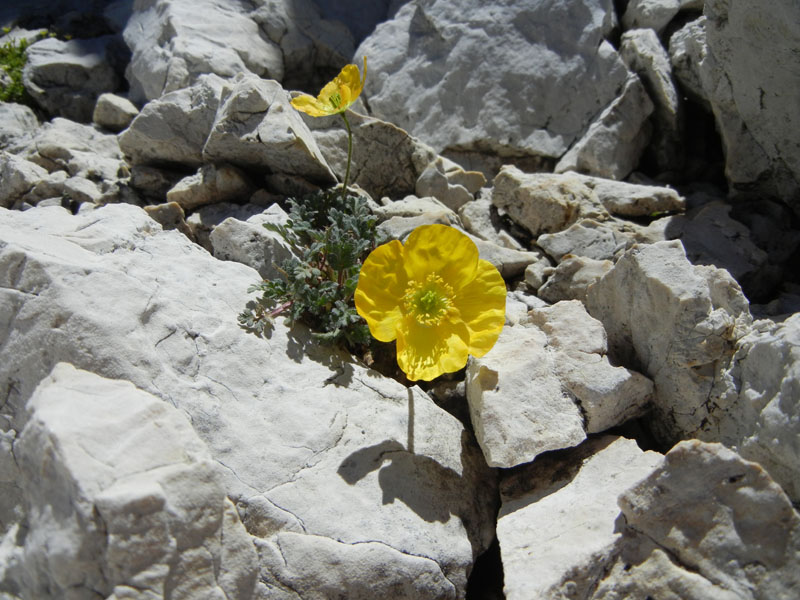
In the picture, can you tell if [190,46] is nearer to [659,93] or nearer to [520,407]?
[659,93]

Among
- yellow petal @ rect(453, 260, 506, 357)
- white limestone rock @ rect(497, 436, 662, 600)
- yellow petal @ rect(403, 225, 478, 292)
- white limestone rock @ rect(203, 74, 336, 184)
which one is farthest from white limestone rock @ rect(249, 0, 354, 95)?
A: white limestone rock @ rect(497, 436, 662, 600)

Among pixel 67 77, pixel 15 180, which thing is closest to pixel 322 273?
pixel 15 180

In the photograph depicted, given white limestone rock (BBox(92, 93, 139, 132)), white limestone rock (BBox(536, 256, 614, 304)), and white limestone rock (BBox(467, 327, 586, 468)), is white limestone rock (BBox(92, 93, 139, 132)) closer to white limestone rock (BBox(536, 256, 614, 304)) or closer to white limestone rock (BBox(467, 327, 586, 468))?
white limestone rock (BBox(536, 256, 614, 304))

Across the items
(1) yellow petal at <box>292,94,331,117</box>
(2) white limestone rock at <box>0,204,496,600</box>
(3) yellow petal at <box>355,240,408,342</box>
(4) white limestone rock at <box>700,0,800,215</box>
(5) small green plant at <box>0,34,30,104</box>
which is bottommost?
(5) small green plant at <box>0,34,30,104</box>

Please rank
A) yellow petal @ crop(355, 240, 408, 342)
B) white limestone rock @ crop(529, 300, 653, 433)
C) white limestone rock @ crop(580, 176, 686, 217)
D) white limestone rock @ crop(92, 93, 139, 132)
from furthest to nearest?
white limestone rock @ crop(92, 93, 139, 132)
white limestone rock @ crop(580, 176, 686, 217)
yellow petal @ crop(355, 240, 408, 342)
white limestone rock @ crop(529, 300, 653, 433)

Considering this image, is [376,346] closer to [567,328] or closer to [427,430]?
[427,430]

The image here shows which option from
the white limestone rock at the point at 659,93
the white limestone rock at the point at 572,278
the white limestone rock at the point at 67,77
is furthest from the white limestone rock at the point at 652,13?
the white limestone rock at the point at 67,77
